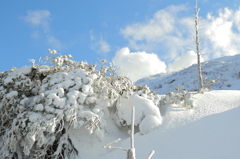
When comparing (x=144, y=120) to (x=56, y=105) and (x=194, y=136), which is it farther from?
(x=56, y=105)

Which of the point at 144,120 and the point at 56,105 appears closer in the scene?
the point at 56,105

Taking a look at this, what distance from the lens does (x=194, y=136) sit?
14.0ft

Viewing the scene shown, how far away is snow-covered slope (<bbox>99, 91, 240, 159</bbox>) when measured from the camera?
3932 millimetres

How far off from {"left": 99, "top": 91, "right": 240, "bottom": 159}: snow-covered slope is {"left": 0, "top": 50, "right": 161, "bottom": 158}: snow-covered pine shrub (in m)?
0.31

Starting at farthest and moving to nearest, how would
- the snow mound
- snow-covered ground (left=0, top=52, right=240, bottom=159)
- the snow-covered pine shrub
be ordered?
the snow mound, the snow-covered pine shrub, snow-covered ground (left=0, top=52, right=240, bottom=159)

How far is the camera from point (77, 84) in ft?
15.3

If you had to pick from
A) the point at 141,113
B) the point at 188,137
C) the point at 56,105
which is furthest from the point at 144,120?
the point at 56,105

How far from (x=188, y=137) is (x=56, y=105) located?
2.34 meters

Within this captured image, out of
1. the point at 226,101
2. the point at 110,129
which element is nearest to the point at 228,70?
the point at 226,101

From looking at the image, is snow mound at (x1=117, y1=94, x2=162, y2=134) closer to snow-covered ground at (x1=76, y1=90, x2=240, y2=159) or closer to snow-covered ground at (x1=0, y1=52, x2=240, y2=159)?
snow-covered ground at (x1=0, y1=52, x2=240, y2=159)

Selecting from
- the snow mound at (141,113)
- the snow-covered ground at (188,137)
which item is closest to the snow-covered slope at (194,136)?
the snow-covered ground at (188,137)

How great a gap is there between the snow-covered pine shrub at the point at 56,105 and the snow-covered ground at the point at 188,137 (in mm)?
252

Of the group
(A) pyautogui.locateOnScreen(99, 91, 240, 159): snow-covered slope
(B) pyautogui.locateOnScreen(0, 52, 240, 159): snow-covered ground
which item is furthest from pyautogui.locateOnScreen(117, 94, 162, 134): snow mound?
(A) pyautogui.locateOnScreen(99, 91, 240, 159): snow-covered slope

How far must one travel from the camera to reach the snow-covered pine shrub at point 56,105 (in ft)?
14.0
